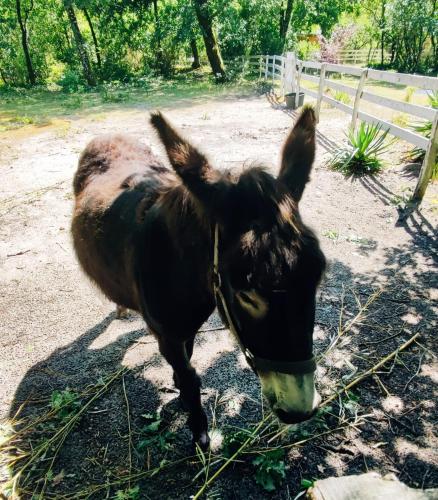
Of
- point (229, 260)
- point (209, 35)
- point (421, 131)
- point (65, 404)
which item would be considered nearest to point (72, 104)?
point (209, 35)

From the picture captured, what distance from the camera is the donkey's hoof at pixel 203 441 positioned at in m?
2.48

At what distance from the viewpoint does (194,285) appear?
2021 millimetres

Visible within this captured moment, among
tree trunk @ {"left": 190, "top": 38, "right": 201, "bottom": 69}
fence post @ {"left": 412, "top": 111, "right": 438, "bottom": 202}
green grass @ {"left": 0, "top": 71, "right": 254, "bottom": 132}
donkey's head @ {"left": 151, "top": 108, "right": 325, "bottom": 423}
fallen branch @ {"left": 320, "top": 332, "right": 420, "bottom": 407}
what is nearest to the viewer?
donkey's head @ {"left": 151, "top": 108, "right": 325, "bottom": 423}

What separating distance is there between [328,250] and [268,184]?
355cm

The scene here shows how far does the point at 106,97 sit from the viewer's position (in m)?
17.5

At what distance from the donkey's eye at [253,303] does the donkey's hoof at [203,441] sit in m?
1.46

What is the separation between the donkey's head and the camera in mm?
1445

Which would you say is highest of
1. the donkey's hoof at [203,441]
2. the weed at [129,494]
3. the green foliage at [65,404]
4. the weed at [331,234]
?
the weed at [331,234]

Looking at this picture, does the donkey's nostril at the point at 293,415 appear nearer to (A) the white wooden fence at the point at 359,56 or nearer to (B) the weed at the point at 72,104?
(B) the weed at the point at 72,104

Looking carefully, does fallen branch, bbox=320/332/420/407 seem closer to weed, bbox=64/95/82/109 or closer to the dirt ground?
the dirt ground

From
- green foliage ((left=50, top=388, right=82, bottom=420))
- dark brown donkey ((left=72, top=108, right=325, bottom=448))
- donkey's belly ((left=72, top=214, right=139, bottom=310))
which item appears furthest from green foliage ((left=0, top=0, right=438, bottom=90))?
Result: dark brown donkey ((left=72, top=108, right=325, bottom=448))

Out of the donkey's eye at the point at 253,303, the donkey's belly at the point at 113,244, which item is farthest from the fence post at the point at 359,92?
the donkey's eye at the point at 253,303

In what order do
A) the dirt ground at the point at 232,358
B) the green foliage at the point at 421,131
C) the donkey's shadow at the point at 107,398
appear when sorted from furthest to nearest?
the green foliage at the point at 421,131 < the donkey's shadow at the point at 107,398 < the dirt ground at the point at 232,358

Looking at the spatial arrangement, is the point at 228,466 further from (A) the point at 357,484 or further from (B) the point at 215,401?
(A) the point at 357,484
